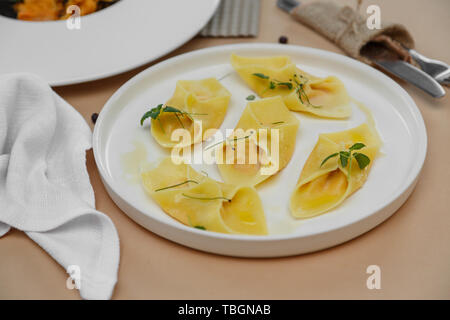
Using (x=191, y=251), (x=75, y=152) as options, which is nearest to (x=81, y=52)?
(x=75, y=152)

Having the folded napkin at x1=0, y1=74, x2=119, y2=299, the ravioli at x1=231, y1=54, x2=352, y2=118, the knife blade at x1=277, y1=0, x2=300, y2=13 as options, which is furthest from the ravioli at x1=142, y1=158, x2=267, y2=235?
the knife blade at x1=277, y1=0, x2=300, y2=13

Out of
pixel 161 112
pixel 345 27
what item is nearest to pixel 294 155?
pixel 161 112

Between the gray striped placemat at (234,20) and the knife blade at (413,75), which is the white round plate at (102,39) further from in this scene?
the knife blade at (413,75)

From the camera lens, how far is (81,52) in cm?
166

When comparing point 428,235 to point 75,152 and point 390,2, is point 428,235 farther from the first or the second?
point 390,2

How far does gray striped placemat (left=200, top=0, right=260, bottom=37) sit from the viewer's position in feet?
5.99

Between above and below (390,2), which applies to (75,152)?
below

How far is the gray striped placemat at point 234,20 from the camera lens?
1826mm

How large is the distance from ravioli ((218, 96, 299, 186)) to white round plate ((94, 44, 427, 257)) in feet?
0.10

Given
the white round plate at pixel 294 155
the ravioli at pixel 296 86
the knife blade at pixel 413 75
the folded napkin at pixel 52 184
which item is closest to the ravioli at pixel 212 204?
the white round plate at pixel 294 155

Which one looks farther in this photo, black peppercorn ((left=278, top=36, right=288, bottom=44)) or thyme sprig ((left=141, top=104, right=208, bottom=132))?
black peppercorn ((left=278, top=36, right=288, bottom=44))

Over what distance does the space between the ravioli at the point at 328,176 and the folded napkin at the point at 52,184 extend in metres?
0.43

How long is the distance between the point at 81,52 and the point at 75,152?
0.49 meters

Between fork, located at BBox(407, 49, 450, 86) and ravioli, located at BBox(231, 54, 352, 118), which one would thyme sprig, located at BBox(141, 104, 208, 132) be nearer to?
ravioli, located at BBox(231, 54, 352, 118)
